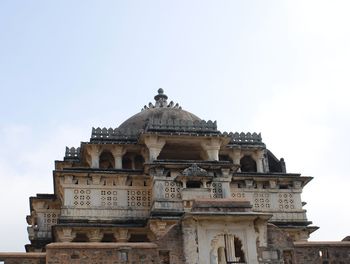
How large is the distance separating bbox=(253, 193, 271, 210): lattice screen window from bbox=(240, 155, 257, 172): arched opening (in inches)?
126

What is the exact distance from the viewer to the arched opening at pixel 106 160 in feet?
124

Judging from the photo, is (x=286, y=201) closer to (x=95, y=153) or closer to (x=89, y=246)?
(x=95, y=153)

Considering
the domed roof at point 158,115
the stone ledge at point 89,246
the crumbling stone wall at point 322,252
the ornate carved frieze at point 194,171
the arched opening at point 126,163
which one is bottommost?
the crumbling stone wall at point 322,252

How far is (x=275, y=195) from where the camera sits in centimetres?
3650

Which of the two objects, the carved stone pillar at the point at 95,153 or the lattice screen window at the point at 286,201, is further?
the carved stone pillar at the point at 95,153

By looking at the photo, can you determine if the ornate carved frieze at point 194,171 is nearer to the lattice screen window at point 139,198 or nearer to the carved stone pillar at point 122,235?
the lattice screen window at point 139,198

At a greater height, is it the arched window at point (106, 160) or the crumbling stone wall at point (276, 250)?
the arched window at point (106, 160)

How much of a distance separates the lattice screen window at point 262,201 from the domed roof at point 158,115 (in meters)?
6.13

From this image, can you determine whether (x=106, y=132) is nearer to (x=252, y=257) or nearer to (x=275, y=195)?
(x=275, y=195)

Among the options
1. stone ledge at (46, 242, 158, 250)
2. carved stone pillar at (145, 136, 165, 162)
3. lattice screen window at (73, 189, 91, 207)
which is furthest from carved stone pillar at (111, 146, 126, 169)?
stone ledge at (46, 242, 158, 250)

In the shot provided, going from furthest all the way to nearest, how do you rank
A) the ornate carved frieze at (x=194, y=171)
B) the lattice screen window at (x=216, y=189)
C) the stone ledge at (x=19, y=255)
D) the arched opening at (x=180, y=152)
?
the arched opening at (x=180, y=152) → the lattice screen window at (x=216, y=189) → the ornate carved frieze at (x=194, y=171) → the stone ledge at (x=19, y=255)

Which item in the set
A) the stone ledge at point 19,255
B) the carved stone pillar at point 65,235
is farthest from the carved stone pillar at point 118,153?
the stone ledge at point 19,255

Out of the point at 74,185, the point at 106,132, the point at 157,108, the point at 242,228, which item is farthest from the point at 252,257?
the point at 157,108

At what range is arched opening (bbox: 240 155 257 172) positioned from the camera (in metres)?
39.5
